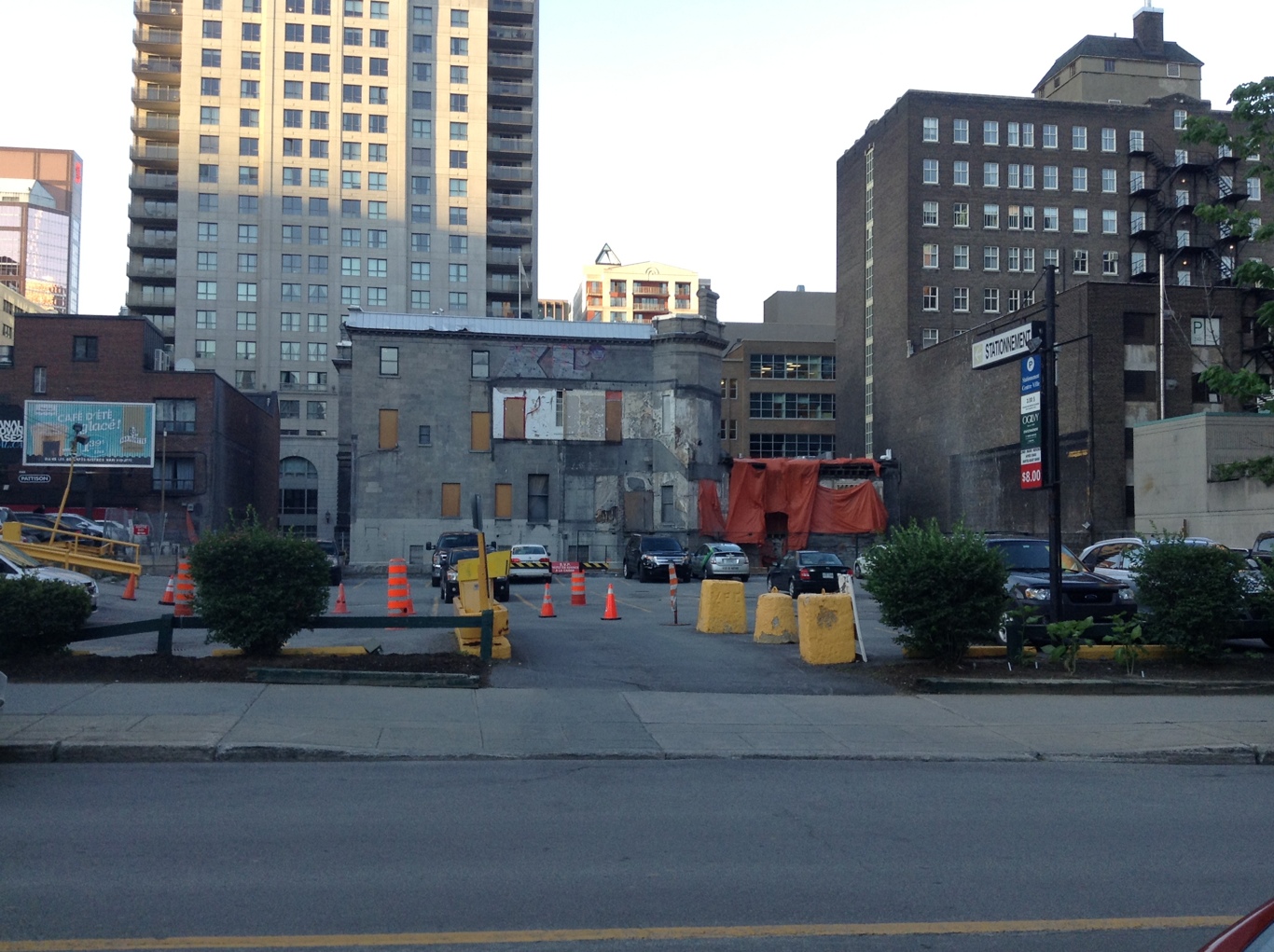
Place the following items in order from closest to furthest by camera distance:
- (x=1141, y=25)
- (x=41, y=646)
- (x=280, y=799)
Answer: (x=280, y=799) < (x=41, y=646) < (x=1141, y=25)

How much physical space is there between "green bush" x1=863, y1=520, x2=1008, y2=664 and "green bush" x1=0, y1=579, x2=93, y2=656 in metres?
9.55

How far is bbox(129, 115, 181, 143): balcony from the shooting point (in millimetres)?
88062

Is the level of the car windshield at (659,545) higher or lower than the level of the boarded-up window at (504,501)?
lower

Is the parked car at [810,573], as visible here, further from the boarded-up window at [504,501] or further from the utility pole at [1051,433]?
the boarded-up window at [504,501]

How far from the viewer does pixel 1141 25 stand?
250 feet

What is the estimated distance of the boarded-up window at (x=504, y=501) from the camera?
53.9 metres

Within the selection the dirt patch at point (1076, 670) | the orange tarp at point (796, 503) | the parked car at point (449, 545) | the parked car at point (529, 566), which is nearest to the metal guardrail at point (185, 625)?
the dirt patch at point (1076, 670)

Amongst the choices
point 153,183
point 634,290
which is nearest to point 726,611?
point 153,183

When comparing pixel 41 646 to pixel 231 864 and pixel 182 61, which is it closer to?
pixel 231 864

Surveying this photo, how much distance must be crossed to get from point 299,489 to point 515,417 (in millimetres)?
39685

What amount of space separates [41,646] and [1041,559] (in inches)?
591

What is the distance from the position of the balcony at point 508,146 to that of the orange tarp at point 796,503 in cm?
4573

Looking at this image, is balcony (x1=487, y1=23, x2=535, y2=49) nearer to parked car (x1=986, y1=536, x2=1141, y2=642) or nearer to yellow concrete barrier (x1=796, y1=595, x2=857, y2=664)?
parked car (x1=986, y1=536, x2=1141, y2=642)

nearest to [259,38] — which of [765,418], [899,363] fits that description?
[765,418]
